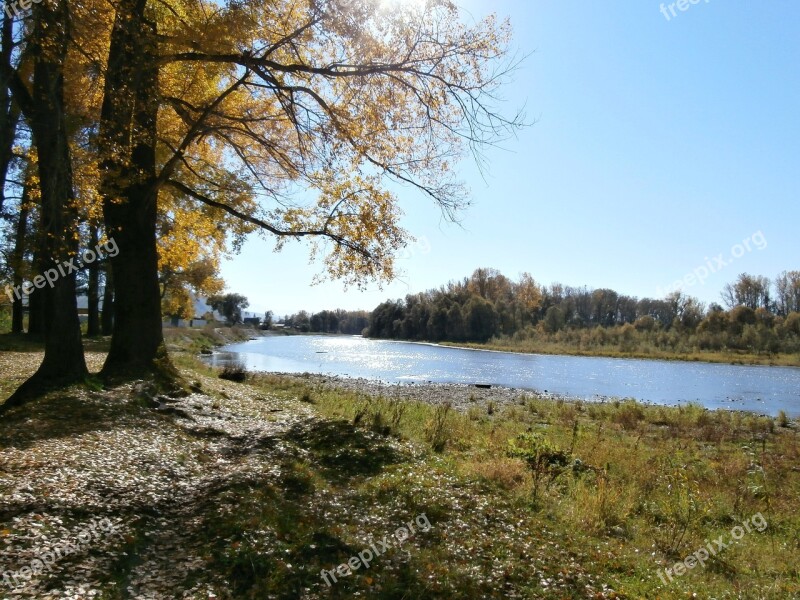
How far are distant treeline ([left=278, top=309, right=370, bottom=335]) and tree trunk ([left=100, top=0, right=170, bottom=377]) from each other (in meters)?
159

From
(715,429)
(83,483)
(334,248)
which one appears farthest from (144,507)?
(715,429)

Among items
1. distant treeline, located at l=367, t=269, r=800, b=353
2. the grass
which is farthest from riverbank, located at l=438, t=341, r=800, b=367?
the grass

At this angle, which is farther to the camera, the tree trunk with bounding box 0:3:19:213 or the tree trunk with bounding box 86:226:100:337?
the tree trunk with bounding box 86:226:100:337

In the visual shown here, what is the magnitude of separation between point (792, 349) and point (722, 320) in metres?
13.3

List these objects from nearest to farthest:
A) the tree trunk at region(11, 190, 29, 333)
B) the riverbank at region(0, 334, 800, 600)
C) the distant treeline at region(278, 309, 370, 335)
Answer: the riverbank at region(0, 334, 800, 600) < the tree trunk at region(11, 190, 29, 333) < the distant treeline at region(278, 309, 370, 335)

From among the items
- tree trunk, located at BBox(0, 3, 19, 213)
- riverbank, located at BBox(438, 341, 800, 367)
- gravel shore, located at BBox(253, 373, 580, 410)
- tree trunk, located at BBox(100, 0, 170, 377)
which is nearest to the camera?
tree trunk, located at BBox(0, 3, 19, 213)

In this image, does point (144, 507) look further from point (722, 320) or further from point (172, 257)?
point (722, 320)

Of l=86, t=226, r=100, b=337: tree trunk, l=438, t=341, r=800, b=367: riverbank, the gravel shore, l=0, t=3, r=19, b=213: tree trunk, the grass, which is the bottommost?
l=438, t=341, r=800, b=367: riverbank

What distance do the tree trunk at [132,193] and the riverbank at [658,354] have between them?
242 ft

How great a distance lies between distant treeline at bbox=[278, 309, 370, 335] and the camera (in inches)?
6939

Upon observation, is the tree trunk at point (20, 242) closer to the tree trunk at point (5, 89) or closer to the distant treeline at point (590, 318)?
the tree trunk at point (5, 89)

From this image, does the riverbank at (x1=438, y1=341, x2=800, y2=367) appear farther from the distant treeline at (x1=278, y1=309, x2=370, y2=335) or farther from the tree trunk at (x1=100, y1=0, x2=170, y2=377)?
the distant treeline at (x1=278, y1=309, x2=370, y2=335)

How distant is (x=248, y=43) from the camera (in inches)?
424

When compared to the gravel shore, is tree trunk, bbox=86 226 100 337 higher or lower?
higher
